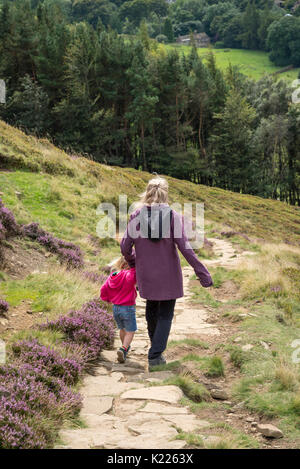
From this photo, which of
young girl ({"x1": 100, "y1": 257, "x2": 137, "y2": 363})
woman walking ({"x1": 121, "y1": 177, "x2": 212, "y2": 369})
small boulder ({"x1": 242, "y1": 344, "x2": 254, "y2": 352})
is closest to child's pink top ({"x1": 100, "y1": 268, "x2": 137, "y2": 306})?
young girl ({"x1": 100, "y1": 257, "x2": 137, "y2": 363})

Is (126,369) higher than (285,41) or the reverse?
the reverse

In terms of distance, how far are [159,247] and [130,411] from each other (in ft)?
6.50

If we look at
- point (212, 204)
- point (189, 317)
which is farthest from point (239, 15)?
point (189, 317)

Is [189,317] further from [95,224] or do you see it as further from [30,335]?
[95,224]

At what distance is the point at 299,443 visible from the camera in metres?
3.85

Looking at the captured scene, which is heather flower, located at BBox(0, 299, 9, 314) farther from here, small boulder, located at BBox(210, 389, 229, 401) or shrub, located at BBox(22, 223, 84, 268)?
shrub, located at BBox(22, 223, 84, 268)

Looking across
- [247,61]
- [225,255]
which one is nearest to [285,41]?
[247,61]

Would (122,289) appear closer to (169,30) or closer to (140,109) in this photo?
(140,109)

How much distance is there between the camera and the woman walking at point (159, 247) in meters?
5.44

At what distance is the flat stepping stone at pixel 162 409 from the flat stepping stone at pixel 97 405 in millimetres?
380

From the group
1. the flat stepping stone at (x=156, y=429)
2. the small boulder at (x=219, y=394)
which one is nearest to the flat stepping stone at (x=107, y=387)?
the small boulder at (x=219, y=394)

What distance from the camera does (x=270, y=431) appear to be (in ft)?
13.1

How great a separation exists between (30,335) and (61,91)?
185ft

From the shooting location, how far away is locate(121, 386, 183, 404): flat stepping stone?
4.59 meters
